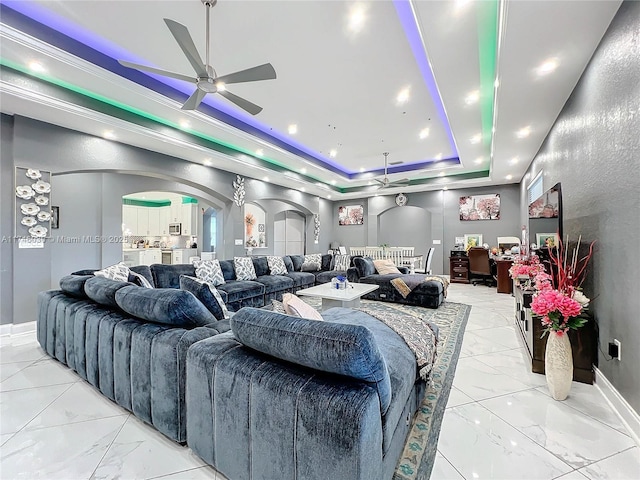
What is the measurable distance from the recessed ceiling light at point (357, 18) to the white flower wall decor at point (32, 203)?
13.9 feet

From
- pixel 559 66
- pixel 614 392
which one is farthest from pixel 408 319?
pixel 559 66

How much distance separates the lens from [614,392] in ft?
6.56

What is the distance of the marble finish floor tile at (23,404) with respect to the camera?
186 cm

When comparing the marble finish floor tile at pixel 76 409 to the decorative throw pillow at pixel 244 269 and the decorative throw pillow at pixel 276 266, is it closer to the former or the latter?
the decorative throw pillow at pixel 244 269

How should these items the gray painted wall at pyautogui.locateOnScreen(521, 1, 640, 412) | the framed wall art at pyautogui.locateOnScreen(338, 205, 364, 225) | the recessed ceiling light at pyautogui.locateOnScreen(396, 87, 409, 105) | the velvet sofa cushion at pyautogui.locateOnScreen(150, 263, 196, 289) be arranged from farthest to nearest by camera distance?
the framed wall art at pyautogui.locateOnScreen(338, 205, 364, 225) → the velvet sofa cushion at pyautogui.locateOnScreen(150, 263, 196, 289) → the recessed ceiling light at pyautogui.locateOnScreen(396, 87, 409, 105) → the gray painted wall at pyautogui.locateOnScreen(521, 1, 640, 412)

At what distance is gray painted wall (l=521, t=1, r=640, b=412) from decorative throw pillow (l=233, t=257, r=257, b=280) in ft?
14.9

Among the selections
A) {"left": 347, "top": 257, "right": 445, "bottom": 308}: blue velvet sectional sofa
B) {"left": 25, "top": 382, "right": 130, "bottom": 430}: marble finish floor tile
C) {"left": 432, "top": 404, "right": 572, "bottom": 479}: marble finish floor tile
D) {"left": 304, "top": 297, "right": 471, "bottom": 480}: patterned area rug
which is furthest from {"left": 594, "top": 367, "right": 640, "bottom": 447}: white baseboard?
{"left": 25, "top": 382, "right": 130, "bottom": 430}: marble finish floor tile

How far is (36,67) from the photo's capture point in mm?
2975

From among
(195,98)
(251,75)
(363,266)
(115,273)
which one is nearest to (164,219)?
(115,273)

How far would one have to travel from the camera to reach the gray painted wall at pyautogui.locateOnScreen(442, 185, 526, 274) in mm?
7777

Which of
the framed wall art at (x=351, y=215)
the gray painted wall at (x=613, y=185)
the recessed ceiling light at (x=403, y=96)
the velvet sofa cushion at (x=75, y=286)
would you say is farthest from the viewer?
the framed wall art at (x=351, y=215)

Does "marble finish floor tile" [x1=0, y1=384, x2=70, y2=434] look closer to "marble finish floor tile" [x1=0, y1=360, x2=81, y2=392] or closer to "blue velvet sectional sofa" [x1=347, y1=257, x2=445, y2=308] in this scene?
"marble finish floor tile" [x1=0, y1=360, x2=81, y2=392]

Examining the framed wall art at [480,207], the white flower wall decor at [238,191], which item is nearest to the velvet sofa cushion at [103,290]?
the white flower wall decor at [238,191]

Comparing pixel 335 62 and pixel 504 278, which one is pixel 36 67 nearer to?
pixel 335 62
